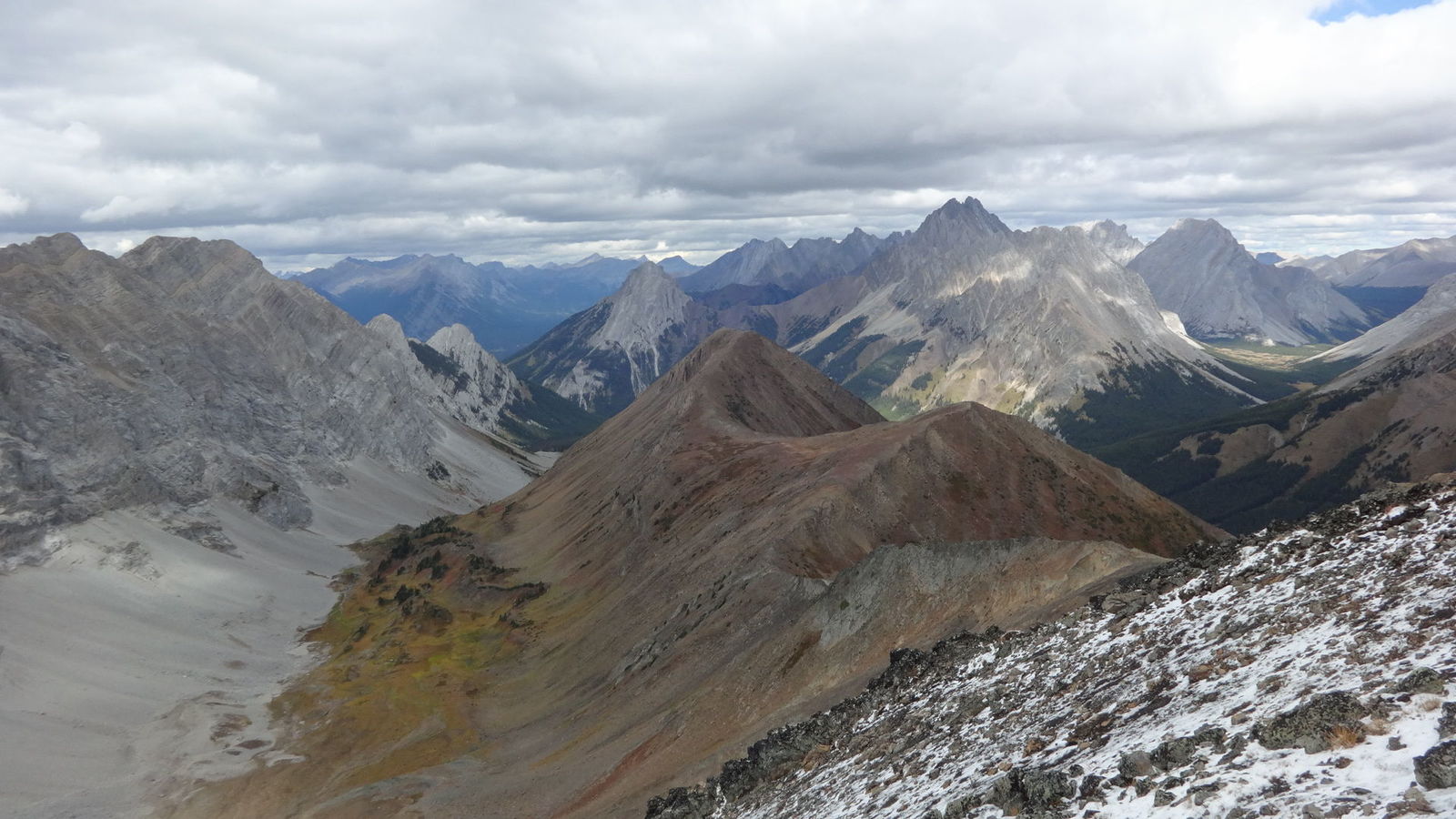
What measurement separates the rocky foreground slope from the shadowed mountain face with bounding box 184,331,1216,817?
8.77m

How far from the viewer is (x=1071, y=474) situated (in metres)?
113

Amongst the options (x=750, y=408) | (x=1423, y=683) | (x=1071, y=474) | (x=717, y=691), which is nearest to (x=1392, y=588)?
(x=1423, y=683)

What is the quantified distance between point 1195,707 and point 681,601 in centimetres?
6434

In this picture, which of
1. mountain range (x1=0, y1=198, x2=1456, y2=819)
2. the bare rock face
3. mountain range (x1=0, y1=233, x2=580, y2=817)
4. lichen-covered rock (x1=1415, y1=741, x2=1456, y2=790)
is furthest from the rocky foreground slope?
the bare rock face

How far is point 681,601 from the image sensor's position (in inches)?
3334

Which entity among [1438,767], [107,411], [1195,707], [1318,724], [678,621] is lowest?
[678,621]

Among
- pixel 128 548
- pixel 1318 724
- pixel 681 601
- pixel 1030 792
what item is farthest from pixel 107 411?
pixel 1318 724

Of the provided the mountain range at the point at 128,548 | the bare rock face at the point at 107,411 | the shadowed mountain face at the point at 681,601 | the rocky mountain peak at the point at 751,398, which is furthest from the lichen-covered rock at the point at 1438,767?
the bare rock face at the point at 107,411

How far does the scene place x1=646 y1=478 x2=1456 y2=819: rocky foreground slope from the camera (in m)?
18.7

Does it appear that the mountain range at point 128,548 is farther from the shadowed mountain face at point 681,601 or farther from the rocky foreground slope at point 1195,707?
the rocky foreground slope at point 1195,707

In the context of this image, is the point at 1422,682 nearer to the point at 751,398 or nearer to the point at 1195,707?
the point at 1195,707

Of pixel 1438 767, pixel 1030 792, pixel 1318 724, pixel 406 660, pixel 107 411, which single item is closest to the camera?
pixel 1438 767

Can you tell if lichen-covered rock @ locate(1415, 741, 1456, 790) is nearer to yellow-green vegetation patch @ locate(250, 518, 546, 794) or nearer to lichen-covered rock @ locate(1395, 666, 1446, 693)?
lichen-covered rock @ locate(1395, 666, 1446, 693)

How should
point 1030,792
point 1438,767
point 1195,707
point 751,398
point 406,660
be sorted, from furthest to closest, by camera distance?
point 751,398 → point 406,660 → point 1195,707 → point 1030,792 → point 1438,767
